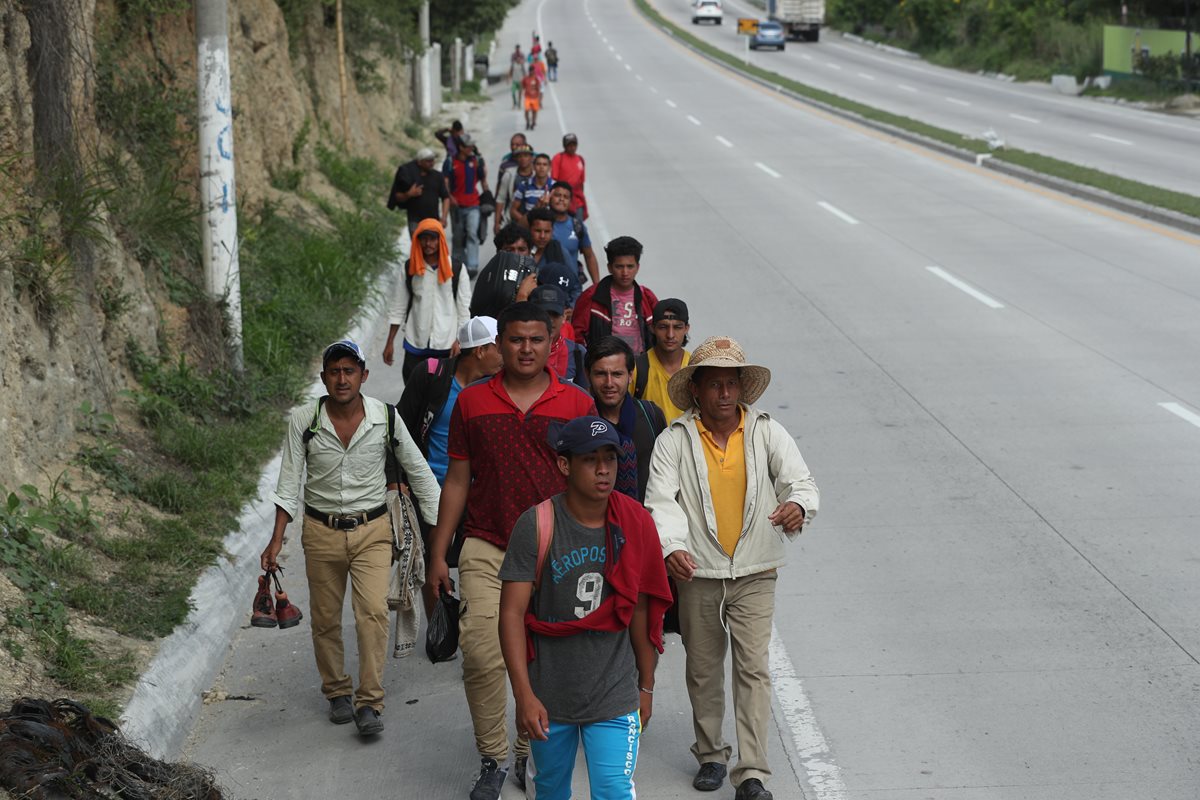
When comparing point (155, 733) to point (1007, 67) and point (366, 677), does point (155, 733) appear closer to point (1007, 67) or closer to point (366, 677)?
point (366, 677)

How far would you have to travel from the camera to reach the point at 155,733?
247 inches

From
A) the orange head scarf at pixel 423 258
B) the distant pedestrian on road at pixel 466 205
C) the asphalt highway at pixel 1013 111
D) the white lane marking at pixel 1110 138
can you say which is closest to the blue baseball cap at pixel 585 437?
the orange head scarf at pixel 423 258

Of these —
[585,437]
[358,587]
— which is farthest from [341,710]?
[585,437]

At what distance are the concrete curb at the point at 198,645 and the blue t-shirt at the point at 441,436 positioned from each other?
143 centimetres

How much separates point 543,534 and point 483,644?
4.07ft

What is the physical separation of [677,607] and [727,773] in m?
0.72

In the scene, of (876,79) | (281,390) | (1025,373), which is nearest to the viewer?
(281,390)

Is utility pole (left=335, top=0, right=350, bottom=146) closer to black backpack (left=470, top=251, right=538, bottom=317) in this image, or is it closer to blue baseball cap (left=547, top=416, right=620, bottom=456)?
black backpack (left=470, top=251, right=538, bottom=317)

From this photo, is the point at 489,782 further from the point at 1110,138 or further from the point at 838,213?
the point at 1110,138

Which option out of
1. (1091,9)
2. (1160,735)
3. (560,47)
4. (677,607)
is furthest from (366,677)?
(560,47)

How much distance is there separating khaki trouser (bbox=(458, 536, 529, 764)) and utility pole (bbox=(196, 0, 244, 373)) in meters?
5.73

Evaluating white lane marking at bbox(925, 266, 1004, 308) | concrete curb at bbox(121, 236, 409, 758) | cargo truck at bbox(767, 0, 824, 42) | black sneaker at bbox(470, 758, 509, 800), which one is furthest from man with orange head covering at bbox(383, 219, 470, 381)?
cargo truck at bbox(767, 0, 824, 42)

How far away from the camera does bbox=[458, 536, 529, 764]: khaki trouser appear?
5918mm

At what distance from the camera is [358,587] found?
263 inches
